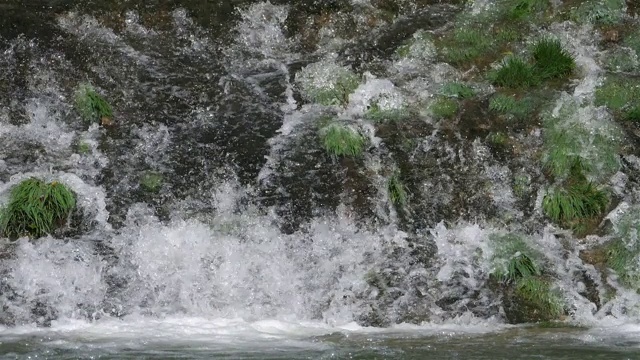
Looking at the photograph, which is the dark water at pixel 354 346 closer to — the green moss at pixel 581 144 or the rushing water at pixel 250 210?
the rushing water at pixel 250 210

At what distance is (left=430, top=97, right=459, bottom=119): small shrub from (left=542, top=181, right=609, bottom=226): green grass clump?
5.80 ft

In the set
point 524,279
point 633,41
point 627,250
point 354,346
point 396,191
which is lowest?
point 354,346

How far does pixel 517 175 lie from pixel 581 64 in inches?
93.2

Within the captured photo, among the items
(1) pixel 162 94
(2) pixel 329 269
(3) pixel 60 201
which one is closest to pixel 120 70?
(1) pixel 162 94

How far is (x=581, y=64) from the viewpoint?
35.3 feet

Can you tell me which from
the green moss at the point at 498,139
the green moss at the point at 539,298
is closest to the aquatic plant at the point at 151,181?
the green moss at the point at 498,139

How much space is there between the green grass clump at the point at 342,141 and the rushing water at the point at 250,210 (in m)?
0.12

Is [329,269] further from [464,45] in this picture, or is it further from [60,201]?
[464,45]

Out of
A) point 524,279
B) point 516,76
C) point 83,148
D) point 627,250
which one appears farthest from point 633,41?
point 83,148

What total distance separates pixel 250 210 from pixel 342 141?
142 centimetres

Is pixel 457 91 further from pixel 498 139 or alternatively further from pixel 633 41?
pixel 633 41

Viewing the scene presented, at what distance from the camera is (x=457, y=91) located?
1038cm

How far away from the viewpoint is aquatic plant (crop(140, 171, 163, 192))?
8.96 m

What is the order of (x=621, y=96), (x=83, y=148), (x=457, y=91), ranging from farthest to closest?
(x=457, y=91), (x=621, y=96), (x=83, y=148)
